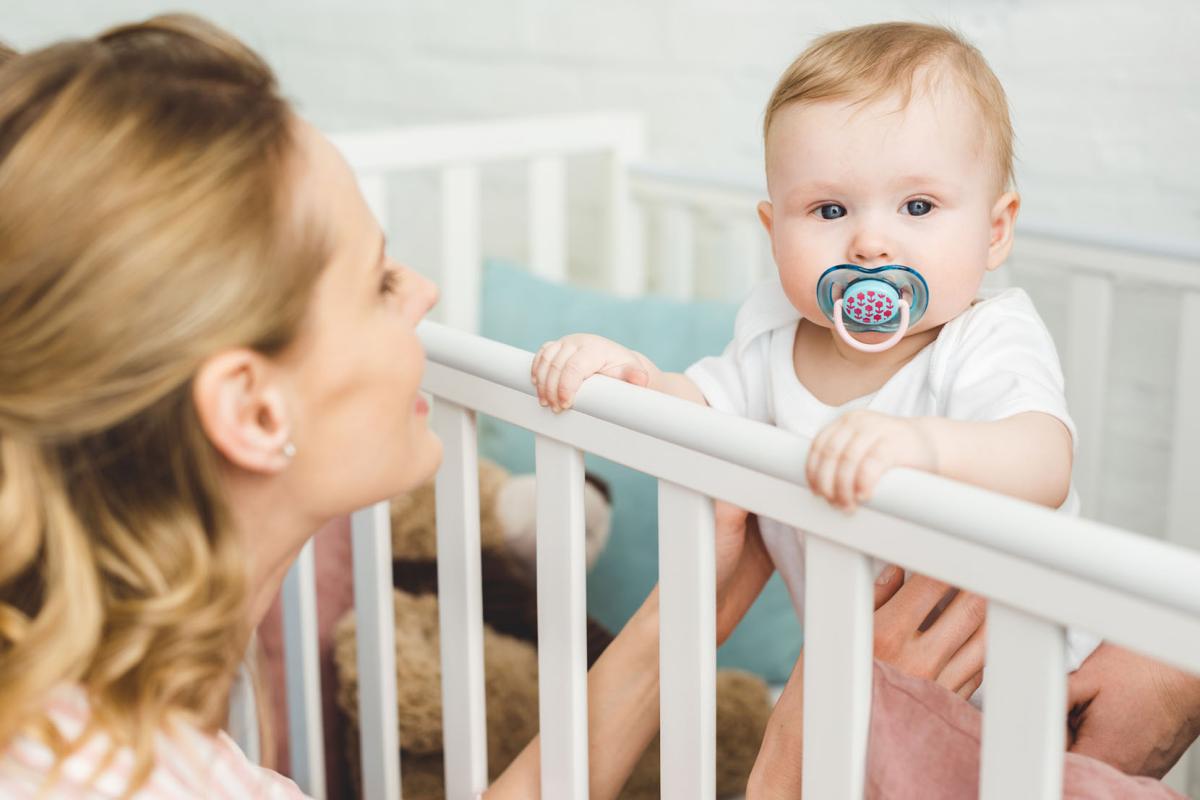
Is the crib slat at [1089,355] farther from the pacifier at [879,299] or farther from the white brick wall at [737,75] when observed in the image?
the pacifier at [879,299]

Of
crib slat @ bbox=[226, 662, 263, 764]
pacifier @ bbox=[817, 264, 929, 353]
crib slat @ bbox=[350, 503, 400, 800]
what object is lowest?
crib slat @ bbox=[226, 662, 263, 764]

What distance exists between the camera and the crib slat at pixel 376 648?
1.08 meters

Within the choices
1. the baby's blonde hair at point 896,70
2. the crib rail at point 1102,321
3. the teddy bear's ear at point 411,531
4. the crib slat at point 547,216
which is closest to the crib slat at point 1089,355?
the crib rail at point 1102,321

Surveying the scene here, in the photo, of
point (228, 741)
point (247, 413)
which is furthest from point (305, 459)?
point (228, 741)

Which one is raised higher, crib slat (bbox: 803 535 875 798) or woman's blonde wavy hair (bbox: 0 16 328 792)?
woman's blonde wavy hair (bbox: 0 16 328 792)

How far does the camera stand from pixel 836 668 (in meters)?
0.69

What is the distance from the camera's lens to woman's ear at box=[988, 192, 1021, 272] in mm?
932

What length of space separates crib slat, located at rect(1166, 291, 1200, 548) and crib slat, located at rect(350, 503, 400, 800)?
74 centimetres

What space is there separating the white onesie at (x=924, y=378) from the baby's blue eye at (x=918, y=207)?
0.08m

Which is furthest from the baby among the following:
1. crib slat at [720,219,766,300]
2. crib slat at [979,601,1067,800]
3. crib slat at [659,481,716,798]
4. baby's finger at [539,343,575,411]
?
crib slat at [720,219,766,300]

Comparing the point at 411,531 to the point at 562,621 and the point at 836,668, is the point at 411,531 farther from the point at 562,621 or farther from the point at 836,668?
the point at 836,668

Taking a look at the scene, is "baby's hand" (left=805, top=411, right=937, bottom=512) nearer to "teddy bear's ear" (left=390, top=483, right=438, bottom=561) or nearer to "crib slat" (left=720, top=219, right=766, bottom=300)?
"teddy bear's ear" (left=390, top=483, right=438, bottom=561)

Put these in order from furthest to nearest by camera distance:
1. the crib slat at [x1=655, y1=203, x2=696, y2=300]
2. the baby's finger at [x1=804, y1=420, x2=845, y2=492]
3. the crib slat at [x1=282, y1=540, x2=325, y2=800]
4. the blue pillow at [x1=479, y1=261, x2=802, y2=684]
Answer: the crib slat at [x1=655, y1=203, x2=696, y2=300] < the blue pillow at [x1=479, y1=261, x2=802, y2=684] < the crib slat at [x1=282, y1=540, x2=325, y2=800] < the baby's finger at [x1=804, y1=420, x2=845, y2=492]

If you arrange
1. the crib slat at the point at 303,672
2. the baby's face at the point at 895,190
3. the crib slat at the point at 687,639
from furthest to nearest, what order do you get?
the crib slat at the point at 303,672
the baby's face at the point at 895,190
the crib slat at the point at 687,639
